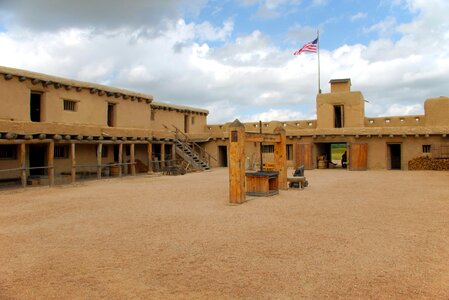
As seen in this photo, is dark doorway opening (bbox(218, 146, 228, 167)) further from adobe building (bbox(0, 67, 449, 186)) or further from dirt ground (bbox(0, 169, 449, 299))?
dirt ground (bbox(0, 169, 449, 299))

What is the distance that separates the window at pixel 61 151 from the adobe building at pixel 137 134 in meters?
0.08

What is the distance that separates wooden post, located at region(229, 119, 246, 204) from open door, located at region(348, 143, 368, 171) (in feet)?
51.7

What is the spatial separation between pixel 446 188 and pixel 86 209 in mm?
13713

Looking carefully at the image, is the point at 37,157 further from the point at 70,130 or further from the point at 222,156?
the point at 222,156

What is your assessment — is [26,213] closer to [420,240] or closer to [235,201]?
[235,201]

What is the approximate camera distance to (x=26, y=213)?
10.5 meters

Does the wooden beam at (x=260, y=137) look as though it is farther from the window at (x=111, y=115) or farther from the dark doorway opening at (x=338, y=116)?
the dark doorway opening at (x=338, y=116)

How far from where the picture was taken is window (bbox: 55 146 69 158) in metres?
21.1

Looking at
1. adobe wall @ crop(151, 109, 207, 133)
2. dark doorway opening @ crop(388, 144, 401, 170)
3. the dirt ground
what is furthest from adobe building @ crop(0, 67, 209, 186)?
dark doorway opening @ crop(388, 144, 401, 170)

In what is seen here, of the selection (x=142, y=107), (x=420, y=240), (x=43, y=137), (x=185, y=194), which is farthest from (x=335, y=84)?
(x=420, y=240)

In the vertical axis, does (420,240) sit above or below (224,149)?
below

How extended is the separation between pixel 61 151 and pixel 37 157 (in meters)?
1.37

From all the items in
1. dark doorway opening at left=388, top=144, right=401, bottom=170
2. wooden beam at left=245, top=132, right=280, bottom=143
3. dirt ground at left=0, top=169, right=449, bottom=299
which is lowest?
dirt ground at left=0, top=169, right=449, bottom=299

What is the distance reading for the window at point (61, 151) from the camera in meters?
21.1
